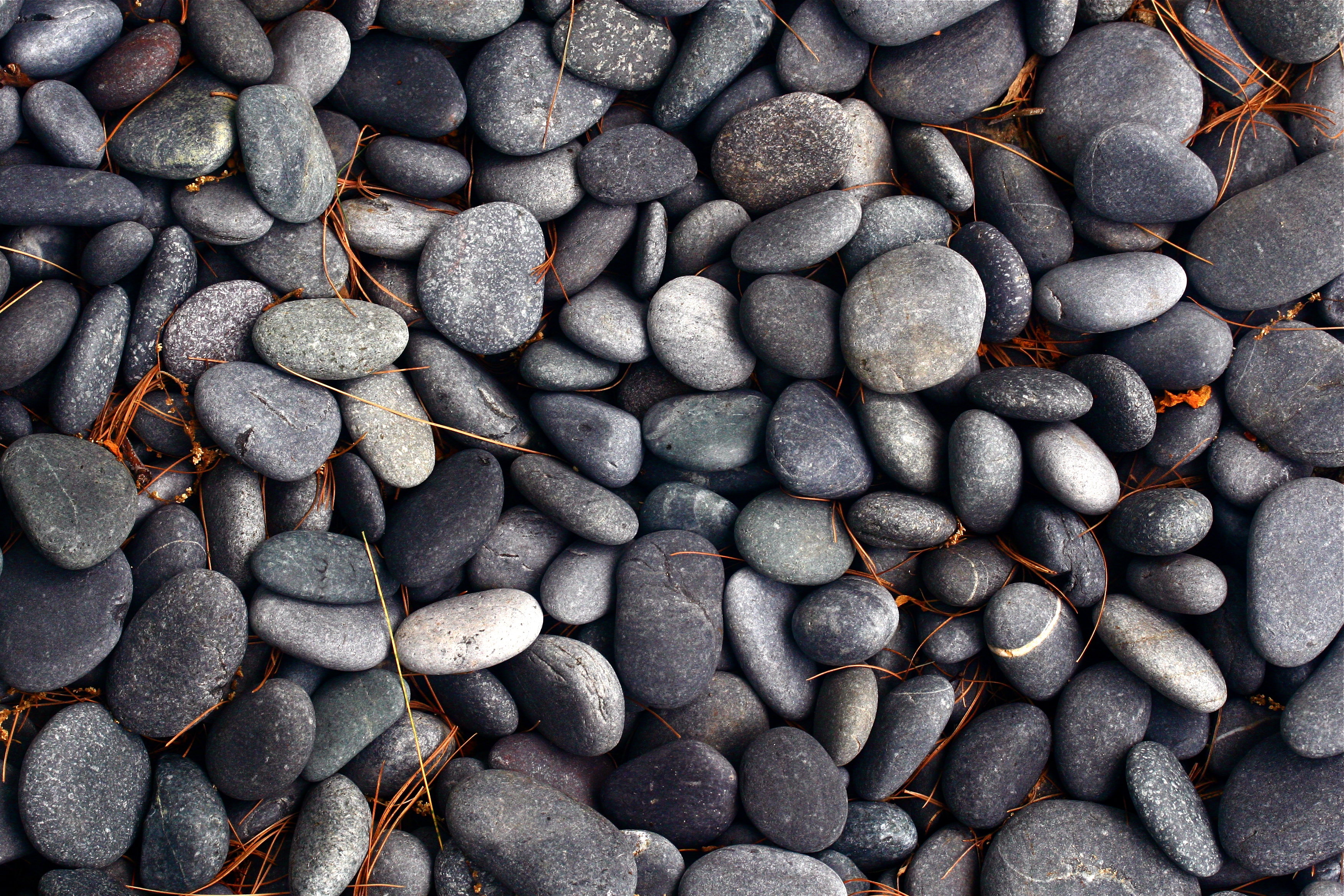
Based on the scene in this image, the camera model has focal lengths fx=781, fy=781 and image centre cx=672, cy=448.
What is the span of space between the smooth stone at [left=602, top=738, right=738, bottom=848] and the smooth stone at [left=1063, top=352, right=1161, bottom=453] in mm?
1597

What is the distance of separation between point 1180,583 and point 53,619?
3240 millimetres

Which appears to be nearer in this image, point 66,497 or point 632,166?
point 66,497

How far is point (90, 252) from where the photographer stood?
217cm

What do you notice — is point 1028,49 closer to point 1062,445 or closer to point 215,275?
point 1062,445

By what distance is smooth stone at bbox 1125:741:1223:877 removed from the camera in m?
2.33

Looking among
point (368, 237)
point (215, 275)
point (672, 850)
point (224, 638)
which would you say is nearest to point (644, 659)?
point (672, 850)

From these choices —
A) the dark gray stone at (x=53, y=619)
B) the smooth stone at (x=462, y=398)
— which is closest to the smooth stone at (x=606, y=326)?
the smooth stone at (x=462, y=398)

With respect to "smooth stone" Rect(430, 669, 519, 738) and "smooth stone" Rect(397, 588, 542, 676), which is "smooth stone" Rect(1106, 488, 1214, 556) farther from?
"smooth stone" Rect(430, 669, 519, 738)

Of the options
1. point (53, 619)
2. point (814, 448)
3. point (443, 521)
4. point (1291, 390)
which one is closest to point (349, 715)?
point (443, 521)

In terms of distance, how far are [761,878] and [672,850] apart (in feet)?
0.90

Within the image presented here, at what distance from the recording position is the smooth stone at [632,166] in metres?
2.54

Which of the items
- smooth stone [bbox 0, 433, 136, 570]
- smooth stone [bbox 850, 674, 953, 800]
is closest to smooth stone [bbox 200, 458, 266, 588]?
smooth stone [bbox 0, 433, 136, 570]

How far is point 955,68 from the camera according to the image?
8.31 feet

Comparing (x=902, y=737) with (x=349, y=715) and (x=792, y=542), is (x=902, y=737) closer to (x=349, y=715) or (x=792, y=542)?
(x=792, y=542)
